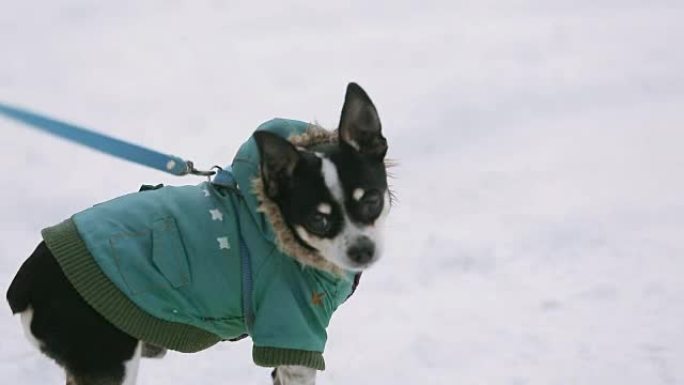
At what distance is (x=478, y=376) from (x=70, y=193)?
132 inches

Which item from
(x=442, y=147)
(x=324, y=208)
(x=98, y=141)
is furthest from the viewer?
(x=442, y=147)

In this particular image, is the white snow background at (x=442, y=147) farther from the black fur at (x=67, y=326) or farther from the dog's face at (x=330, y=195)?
the dog's face at (x=330, y=195)

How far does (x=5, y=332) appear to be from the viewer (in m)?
4.92

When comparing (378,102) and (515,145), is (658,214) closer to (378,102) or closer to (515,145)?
(515,145)

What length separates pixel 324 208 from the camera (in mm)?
3355

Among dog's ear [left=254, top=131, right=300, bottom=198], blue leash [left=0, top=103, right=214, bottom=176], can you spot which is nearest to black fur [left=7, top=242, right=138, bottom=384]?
blue leash [left=0, top=103, right=214, bottom=176]

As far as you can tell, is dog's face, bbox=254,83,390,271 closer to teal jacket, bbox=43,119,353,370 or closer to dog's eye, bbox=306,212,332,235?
dog's eye, bbox=306,212,332,235

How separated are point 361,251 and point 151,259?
75cm

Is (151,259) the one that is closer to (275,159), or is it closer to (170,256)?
(170,256)

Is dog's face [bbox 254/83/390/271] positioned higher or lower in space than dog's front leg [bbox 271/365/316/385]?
higher

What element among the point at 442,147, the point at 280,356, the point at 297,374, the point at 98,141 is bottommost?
the point at 442,147

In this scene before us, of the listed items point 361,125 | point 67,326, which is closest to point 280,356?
point 67,326

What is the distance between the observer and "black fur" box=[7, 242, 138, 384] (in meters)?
3.38

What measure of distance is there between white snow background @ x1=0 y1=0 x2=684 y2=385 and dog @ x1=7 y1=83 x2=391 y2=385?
1198 millimetres
